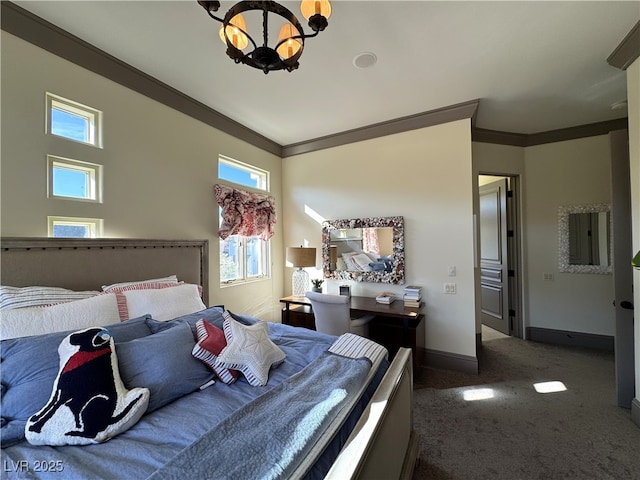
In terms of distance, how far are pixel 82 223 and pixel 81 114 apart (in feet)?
2.82

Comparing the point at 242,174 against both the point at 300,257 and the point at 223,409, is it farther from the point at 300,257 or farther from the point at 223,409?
the point at 223,409

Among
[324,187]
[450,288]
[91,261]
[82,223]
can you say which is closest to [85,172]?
[82,223]

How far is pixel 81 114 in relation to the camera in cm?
204

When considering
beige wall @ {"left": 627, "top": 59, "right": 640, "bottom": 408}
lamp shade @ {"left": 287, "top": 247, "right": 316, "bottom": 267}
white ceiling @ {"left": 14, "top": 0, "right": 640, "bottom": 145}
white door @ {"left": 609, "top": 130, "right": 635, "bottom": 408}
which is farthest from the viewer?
lamp shade @ {"left": 287, "top": 247, "right": 316, "bottom": 267}

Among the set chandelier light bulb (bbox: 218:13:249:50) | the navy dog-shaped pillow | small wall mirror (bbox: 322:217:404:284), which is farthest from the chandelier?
small wall mirror (bbox: 322:217:404:284)

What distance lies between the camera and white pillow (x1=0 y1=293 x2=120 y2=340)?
1.28 meters

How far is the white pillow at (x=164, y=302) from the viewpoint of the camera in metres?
1.78

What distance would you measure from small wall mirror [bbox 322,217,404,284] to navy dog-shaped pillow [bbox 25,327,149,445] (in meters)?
2.62

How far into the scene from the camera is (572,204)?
3529mm

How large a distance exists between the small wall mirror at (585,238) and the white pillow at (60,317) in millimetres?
5007

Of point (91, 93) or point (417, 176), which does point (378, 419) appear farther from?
point (91, 93)

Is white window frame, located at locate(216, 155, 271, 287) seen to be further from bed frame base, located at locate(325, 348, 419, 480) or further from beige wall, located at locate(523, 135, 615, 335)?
beige wall, located at locate(523, 135, 615, 335)

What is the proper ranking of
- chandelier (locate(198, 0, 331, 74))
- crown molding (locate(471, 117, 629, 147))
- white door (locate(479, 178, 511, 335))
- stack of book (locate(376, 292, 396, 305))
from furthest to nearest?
white door (locate(479, 178, 511, 335)) < crown molding (locate(471, 117, 629, 147)) < stack of book (locate(376, 292, 396, 305)) < chandelier (locate(198, 0, 331, 74))

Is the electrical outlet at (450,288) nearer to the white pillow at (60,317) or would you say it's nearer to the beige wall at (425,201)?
the beige wall at (425,201)
